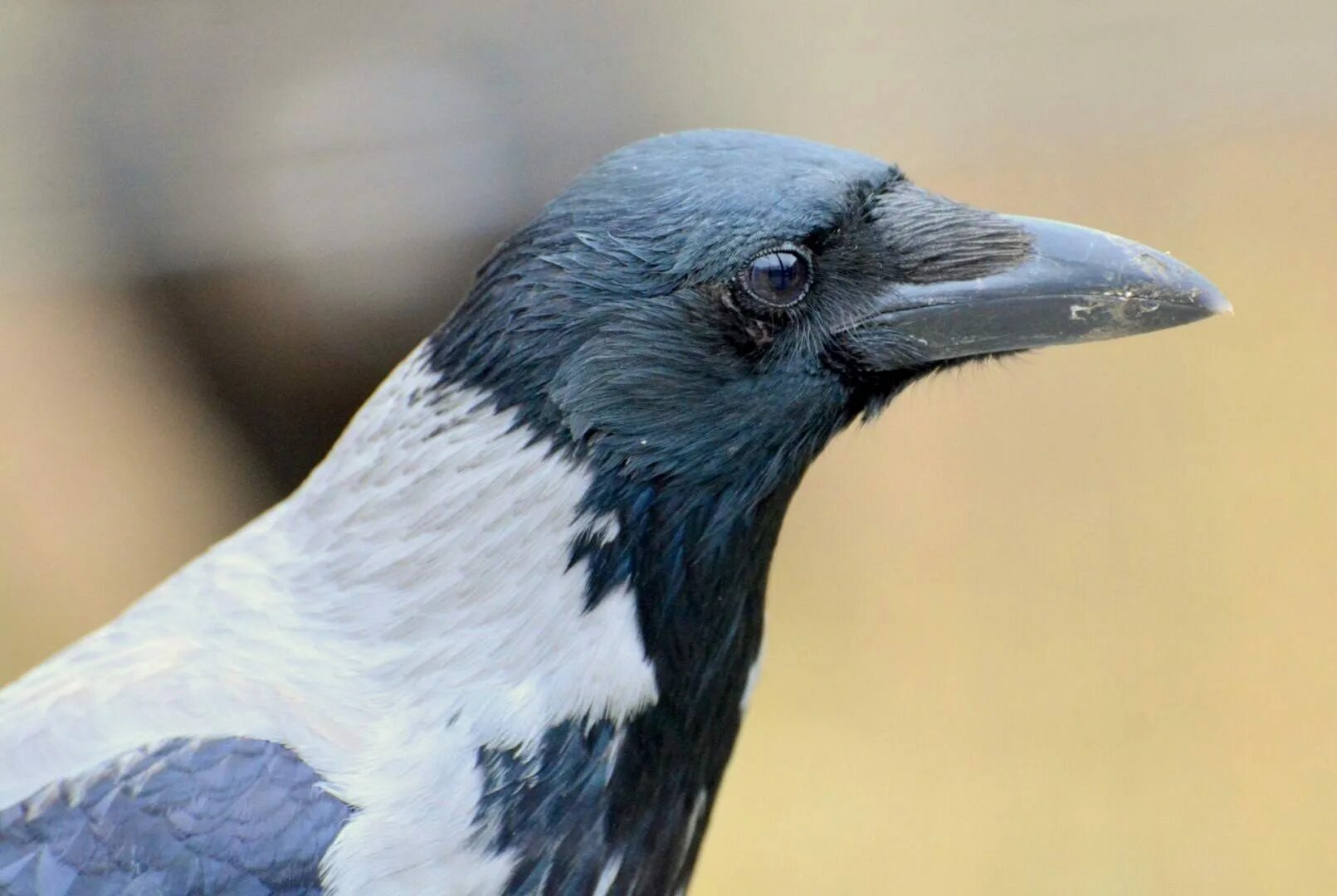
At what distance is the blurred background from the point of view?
2.39m

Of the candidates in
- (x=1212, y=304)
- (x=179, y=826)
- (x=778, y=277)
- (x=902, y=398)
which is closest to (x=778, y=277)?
(x=778, y=277)

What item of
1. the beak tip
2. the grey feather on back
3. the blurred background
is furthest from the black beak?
the blurred background

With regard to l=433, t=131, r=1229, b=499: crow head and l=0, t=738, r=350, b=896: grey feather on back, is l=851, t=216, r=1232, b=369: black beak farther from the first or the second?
l=0, t=738, r=350, b=896: grey feather on back

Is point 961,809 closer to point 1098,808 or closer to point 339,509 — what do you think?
point 1098,808

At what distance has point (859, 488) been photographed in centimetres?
279

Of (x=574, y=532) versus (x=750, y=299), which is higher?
(x=750, y=299)

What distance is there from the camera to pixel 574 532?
112 centimetres

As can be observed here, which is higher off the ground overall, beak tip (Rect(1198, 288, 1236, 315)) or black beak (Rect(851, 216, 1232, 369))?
black beak (Rect(851, 216, 1232, 369))

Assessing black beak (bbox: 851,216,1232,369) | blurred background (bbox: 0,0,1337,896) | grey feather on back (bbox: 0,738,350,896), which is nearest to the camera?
grey feather on back (bbox: 0,738,350,896)

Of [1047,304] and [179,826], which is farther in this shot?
[1047,304]

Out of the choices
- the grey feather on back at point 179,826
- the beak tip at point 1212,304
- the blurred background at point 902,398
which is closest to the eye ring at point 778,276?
the beak tip at point 1212,304

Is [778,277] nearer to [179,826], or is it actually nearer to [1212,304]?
[1212,304]

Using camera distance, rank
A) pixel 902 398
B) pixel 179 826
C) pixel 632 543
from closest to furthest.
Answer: pixel 179 826 → pixel 632 543 → pixel 902 398

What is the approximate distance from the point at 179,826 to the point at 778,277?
1.98 ft
